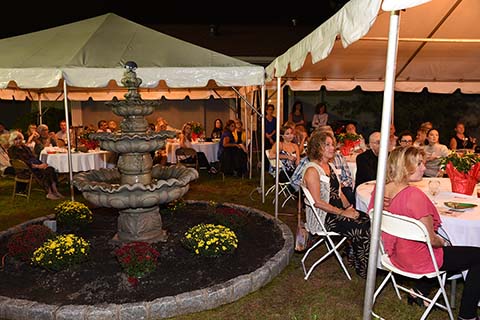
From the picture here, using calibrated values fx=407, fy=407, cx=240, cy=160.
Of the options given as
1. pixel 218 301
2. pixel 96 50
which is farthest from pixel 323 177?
pixel 96 50

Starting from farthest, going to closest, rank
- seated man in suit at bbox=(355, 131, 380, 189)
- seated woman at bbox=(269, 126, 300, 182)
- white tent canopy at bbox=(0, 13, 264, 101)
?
seated woman at bbox=(269, 126, 300, 182) < white tent canopy at bbox=(0, 13, 264, 101) < seated man in suit at bbox=(355, 131, 380, 189)

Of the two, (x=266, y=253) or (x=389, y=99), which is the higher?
(x=389, y=99)

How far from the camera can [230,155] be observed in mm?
10633

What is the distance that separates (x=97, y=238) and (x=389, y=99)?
14.9ft

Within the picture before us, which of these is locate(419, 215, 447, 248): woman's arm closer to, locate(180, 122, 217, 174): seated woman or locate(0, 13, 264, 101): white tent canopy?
locate(0, 13, 264, 101): white tent canopy

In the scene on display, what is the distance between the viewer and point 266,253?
5168 millimetres

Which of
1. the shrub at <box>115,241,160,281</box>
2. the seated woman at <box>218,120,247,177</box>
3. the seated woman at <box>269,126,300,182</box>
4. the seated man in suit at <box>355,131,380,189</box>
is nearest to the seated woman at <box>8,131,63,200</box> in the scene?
the seated woman at <box>218,120,247,177</box>

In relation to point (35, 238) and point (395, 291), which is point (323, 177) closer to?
point (395, 291)

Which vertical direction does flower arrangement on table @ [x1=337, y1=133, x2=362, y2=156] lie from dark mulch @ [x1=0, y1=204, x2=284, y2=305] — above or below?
above

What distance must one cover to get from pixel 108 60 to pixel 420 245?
5.54 meters

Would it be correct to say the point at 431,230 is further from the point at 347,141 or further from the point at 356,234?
the point at 347,141

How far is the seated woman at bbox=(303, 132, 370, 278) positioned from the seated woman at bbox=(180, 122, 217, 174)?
583 cm

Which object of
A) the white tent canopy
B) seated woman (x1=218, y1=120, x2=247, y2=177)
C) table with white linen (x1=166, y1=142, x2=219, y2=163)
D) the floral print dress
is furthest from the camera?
table with white linen (x1=166, y1=142, x2=219, y2=163)

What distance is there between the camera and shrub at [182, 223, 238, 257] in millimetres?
4816
